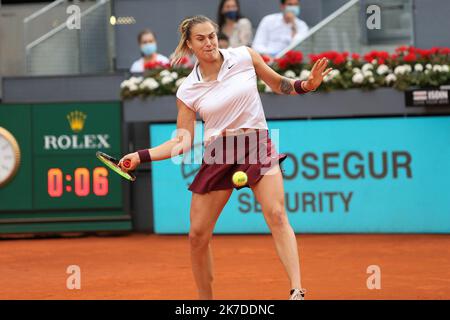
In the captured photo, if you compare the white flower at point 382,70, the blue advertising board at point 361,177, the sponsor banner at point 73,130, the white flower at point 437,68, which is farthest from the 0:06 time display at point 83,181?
the white flower at point 437,68

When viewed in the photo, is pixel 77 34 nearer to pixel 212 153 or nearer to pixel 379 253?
pixel 379 253

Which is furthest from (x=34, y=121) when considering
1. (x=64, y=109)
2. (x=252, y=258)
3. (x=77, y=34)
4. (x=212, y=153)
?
(x=212, y=153)

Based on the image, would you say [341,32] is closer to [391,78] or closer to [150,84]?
[391,78]

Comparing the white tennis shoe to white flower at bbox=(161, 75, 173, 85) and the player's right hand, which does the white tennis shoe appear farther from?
white flower at bbox=(161, 75, 173, 85)

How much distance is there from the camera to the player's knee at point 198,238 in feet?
18.2

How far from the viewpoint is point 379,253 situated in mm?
8961

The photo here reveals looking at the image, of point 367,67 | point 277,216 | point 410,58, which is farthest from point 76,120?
point 277,216

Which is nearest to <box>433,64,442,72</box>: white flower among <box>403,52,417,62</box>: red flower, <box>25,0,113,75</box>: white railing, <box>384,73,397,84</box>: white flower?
<box>403,52,417,62</box>: red flower

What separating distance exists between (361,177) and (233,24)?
2967 millimetres

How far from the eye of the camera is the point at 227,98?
5.66 m

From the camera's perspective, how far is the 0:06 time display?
1127 cm

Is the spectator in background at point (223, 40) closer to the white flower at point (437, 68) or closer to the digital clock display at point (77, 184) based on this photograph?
the digital clock display at point (77, 184)
